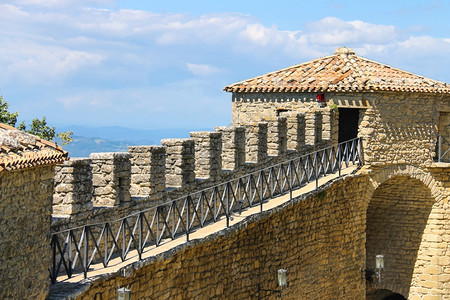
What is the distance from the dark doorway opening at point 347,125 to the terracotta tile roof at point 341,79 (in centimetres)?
119

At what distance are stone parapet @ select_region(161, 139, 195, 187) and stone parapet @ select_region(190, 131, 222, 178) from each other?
59cm

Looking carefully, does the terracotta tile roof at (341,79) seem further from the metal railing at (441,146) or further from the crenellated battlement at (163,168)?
the crenellated battlement at (163,168)

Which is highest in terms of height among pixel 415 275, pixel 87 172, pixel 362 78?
pixel 362 78

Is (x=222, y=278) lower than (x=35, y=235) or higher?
lower

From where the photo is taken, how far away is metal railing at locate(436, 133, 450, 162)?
20.9 metres

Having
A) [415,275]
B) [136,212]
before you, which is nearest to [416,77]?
[415,275]

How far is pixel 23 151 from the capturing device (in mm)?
8391

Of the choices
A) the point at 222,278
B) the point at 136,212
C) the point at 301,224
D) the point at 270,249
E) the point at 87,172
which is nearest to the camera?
the point at 87,172

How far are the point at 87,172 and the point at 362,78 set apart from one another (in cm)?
1083

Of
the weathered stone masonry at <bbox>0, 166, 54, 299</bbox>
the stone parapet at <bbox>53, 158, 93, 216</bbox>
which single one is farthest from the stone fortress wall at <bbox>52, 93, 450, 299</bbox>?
the weathered stone masonry at <bbox>0, 166, 54, 299</bbox>

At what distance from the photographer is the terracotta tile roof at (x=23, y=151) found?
8.04 metres

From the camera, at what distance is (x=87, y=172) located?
10586 millimetres

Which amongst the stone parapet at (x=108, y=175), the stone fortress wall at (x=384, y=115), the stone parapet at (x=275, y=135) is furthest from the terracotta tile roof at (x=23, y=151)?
the stone fortress wall at (x=384, y=115)

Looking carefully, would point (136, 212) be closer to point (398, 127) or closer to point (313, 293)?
point (313, 293)
